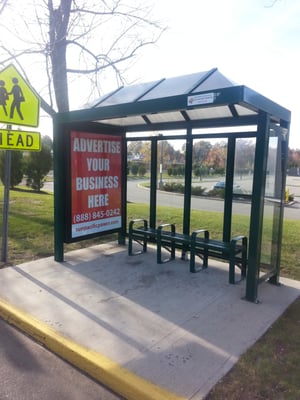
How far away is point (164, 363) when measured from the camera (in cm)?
290

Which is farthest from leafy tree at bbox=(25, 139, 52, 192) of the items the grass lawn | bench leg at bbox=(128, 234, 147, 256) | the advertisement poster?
bench leg at bbox=(128, 234, 147, 256)

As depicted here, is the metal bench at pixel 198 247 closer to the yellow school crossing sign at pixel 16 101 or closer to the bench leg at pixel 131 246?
the bench leg at pixel 131 246

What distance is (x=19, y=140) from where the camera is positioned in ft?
17.3

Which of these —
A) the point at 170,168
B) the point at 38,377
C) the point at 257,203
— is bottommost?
the point at 38,377

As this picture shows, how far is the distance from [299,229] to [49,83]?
8.33 metres

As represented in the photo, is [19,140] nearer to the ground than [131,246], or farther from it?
farther from it

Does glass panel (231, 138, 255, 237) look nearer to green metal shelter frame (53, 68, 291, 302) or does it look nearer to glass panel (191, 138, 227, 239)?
green metal shelter frame (53, 68, 291, 302)

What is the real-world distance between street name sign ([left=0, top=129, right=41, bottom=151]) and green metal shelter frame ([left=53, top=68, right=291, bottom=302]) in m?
0.35

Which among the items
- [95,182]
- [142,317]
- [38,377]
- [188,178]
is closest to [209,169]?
[188,178]

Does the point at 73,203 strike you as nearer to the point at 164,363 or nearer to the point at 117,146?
the point at 117,146

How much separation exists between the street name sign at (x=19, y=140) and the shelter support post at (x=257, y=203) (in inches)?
Result: 138

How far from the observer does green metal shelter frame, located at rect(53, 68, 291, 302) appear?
394 centimetres

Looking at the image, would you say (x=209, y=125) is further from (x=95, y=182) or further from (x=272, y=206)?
(x=95, y=182)

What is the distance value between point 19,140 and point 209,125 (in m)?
3.07
